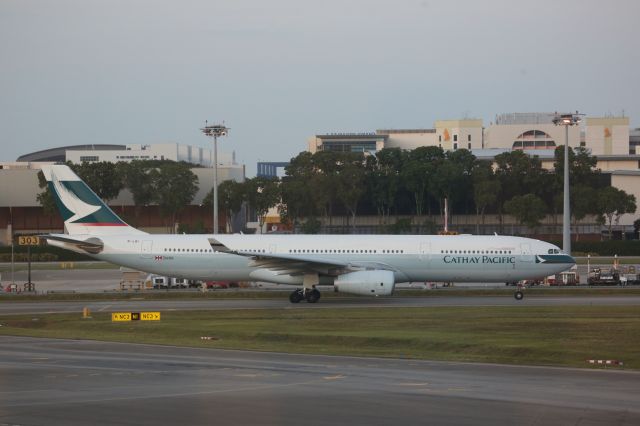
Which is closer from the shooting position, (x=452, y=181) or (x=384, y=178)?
(x=452, y=181)

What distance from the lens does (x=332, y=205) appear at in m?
121

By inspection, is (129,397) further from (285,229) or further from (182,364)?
(285,229)

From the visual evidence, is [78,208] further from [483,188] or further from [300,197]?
[483,188]

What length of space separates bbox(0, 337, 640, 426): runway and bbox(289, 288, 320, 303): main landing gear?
20.5 m

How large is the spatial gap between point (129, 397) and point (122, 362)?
656cm

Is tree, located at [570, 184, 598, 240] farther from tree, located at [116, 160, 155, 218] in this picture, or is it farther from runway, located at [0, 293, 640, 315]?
runway, located at [0, 293, 640, 315]

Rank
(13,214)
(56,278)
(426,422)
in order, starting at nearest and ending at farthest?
(426,422)
(56,278)
(13,214)

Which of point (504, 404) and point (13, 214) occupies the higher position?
point (13, 214)

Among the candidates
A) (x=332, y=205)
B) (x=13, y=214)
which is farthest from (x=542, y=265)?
(x=13, y=214)

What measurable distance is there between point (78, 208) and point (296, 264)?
1311 centimetres

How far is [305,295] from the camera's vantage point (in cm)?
4966

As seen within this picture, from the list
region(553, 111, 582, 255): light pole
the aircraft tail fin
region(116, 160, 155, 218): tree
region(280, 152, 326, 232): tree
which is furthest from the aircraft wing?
region(116, 160, 155, 218): tree

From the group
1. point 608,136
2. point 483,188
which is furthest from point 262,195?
point 608,136

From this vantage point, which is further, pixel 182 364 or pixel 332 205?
pixel 332 205
